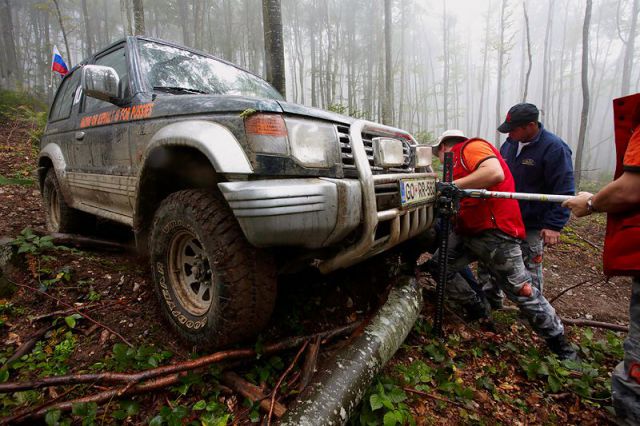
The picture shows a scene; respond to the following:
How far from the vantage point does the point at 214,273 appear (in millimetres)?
1560

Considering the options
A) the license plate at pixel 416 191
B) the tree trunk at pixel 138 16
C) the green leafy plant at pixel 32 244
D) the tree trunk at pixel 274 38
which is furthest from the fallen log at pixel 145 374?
the tree trunk at pixel 138 16

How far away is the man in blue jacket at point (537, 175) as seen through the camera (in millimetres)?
2713

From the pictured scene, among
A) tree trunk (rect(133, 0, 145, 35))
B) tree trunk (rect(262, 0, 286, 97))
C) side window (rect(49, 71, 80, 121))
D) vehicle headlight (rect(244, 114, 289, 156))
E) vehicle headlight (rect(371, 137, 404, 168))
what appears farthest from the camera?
tree trunk (rect(133, 0, 145, 35))

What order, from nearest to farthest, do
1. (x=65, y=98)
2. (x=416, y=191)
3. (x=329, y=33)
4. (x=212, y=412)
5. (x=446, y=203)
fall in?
(x=212, y=412) → (x=416, y=191) → (x=446, y=203) → (x=65, y=98) → (x=329, y=33)

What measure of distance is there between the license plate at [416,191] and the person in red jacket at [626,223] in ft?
2.46

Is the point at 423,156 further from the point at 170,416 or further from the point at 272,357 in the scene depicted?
the point at 170,416

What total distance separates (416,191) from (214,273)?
4.21 ft

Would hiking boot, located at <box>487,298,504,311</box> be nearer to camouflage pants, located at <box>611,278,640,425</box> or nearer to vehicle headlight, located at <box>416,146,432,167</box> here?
camouflage pants, located at <box>611,278,640,425</box>

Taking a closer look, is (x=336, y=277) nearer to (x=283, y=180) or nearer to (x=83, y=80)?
(x=283, y=180)

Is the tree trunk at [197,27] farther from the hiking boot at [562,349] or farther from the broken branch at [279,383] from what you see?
the hiking boot at [562,349]

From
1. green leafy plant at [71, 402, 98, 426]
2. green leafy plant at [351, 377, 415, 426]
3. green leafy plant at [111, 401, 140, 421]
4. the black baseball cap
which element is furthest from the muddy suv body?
the black baseball cap

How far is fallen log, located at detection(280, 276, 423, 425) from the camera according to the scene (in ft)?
4.10

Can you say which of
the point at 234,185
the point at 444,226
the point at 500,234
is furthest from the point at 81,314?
the point at 500,234

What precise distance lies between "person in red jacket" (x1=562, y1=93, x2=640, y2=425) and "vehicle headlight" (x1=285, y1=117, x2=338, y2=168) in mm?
1219
